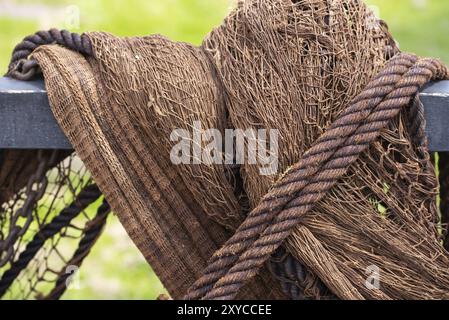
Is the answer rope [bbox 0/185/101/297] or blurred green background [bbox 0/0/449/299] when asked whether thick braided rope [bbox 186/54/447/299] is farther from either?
blurred green background [bbox 0/0/449/299]

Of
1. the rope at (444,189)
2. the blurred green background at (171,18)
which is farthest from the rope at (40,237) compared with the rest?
the blurred green background at (171,18)

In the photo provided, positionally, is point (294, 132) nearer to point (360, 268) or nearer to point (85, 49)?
point (360, 268)

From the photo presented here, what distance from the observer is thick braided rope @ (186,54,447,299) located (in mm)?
1333

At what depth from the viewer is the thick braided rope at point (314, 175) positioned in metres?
1.33

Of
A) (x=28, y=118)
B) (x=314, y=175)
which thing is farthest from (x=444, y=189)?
(x=28, y=118)

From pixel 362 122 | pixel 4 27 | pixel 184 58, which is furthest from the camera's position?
pixel 4 27

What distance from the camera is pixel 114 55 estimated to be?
4.69 feet

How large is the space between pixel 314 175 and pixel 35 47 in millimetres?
611

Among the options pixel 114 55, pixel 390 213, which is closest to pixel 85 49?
pixel 114 55

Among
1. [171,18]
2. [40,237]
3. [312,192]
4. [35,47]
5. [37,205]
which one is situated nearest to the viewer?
[312,192]

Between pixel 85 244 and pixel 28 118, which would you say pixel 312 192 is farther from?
pixel 85 244

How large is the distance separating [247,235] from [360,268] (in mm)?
201

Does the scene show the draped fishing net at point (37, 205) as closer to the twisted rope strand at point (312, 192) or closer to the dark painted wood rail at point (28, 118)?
the dark painted wood rail at point (28, 118)

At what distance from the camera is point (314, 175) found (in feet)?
4.40
